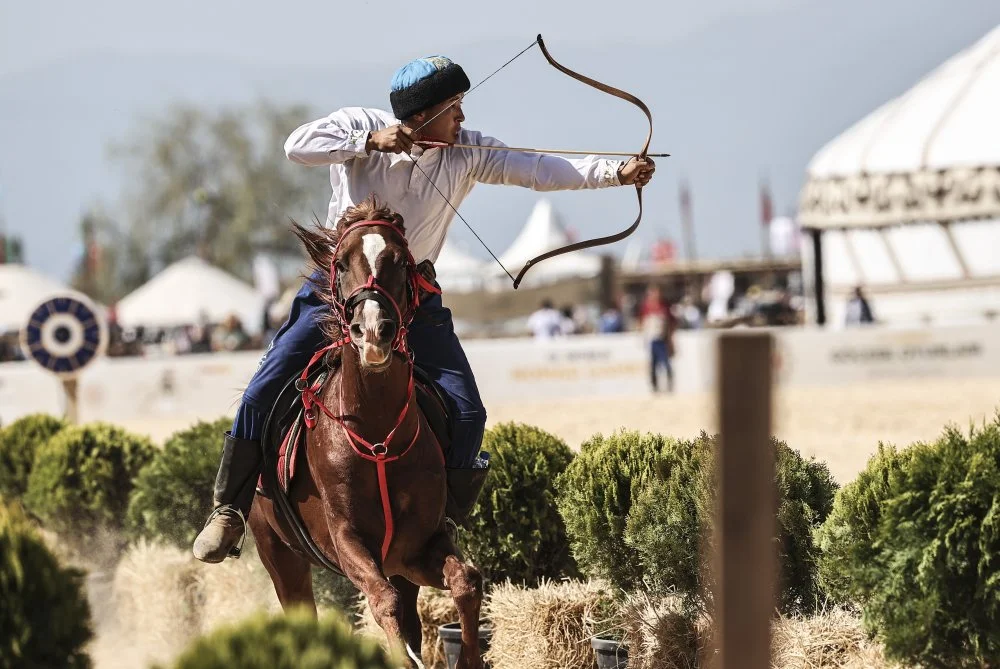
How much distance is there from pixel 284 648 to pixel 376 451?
89.0 inches

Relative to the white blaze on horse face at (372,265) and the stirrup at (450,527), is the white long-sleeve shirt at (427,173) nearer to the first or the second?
the white blaze on horse face at (372,265)

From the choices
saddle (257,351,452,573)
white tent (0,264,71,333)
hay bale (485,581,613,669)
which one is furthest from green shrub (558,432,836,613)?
white tent (0,264,71,333)

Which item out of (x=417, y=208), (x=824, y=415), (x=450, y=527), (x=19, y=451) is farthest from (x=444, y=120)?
(x=824, y=415)

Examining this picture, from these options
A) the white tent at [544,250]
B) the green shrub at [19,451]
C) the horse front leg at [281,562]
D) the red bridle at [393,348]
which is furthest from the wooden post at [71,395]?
the white tent at [544,250]

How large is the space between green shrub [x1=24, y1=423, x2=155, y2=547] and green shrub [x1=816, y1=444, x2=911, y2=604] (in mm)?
6016

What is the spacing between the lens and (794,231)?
70562mm

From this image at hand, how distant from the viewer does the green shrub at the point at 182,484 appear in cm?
885

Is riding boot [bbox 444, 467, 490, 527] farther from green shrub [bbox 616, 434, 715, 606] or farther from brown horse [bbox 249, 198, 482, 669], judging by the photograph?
green shrub [bbox 616, 434, 715, 606]

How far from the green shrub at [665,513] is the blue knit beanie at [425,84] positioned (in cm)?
187

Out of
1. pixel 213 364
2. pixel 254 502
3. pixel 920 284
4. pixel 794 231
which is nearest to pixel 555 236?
pixel 794 231

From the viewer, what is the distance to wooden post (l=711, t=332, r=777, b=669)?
2967 mm

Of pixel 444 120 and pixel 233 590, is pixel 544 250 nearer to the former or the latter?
pixel 233 590

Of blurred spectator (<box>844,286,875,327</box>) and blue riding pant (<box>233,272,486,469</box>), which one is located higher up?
blurred spectator (<box>844,286,875,327</box>)

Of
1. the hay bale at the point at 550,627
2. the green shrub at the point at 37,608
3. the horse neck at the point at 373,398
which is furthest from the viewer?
the hay bale at the point at 550,627
